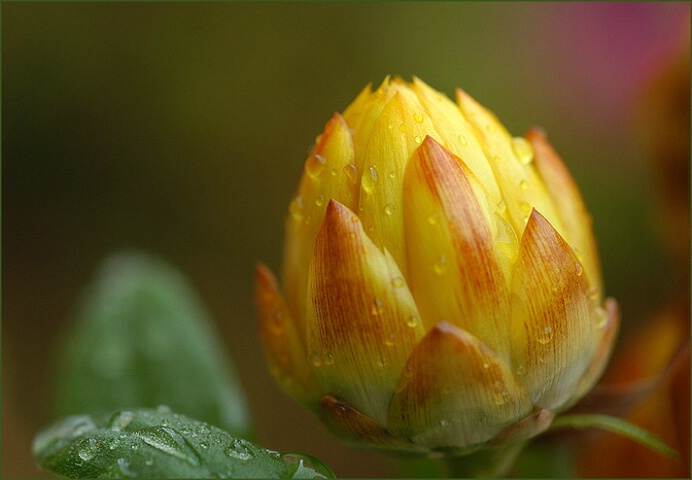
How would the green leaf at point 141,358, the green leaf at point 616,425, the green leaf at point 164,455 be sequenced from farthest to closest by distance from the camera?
the green leaf at point 141,358, the green leaf at point 616,425, the green leaf at point 164,455

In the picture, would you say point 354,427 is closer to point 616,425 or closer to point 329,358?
point 329,358

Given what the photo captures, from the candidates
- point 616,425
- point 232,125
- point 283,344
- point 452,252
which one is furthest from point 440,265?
point 232,125

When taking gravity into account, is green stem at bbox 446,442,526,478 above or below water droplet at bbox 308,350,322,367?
below

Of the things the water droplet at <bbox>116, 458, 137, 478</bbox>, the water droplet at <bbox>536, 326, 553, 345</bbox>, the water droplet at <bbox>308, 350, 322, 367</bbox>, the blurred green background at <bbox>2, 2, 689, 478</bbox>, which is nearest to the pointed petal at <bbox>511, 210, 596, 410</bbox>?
the water droplet at <bbox>536, 326, 553, 345</bbox>

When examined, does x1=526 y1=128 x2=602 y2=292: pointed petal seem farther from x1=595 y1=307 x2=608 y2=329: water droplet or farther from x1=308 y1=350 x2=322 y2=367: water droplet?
x1=308 y1=350 x2=322 y2=367: water droplet

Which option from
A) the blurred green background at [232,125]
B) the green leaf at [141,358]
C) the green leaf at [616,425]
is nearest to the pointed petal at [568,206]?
the green leaf at [616,425]

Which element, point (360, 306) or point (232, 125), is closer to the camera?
point (360, 306)

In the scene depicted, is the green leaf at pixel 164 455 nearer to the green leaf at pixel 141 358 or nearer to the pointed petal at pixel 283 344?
the pointed petal at pixel 283 344
